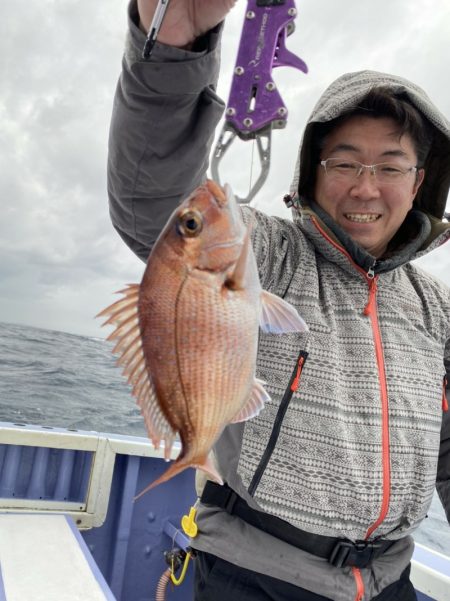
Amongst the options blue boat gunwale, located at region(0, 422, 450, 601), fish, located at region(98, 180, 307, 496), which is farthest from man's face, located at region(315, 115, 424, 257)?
blue boat gunwale, located at region(0, 422, 450, 601)

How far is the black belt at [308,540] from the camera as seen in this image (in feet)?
5.31

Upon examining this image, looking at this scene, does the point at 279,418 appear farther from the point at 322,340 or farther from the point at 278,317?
the point at 278,317

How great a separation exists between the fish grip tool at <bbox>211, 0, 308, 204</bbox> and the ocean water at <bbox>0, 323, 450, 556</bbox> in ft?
13.3

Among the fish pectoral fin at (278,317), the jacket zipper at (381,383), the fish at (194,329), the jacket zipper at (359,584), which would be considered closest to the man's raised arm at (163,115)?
the fish at (194,329)

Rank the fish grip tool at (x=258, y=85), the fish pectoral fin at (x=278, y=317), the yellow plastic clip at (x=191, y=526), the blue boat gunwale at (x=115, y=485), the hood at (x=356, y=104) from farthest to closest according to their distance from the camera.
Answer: the blue boat gunwale at (x=115, y=485) < the hood at (x=356, y=104) < the yellow plastic clip at (x=191, y=526) < the fish grip tool at (x=258, y=85) < the fish pectoral fin at (x=278, y=317)

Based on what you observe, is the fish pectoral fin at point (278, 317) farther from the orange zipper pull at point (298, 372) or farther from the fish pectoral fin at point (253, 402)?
the orange zipper pull at point (298, 372)

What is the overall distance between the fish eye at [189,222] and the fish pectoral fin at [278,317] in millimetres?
229

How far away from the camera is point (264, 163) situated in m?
1.29

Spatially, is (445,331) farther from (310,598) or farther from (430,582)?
(430,582)

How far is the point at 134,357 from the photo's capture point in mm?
1062

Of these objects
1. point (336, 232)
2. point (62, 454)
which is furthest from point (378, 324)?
point (62, 454)

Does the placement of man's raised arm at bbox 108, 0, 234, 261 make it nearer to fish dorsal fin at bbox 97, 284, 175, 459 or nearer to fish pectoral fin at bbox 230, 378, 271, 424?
fish dorsal fin at bbox 97, 284, 175, 459

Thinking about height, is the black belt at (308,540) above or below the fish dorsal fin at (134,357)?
below

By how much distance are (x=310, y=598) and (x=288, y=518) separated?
0.29 meters
